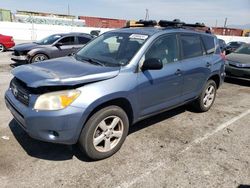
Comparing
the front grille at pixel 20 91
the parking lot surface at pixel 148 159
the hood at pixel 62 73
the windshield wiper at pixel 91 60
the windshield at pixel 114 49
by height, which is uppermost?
the windshield at pixel 114 49

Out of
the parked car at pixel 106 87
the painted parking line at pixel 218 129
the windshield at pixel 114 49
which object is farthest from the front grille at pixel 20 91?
the painted parking line at pixel 218 129

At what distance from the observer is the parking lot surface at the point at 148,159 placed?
340cm

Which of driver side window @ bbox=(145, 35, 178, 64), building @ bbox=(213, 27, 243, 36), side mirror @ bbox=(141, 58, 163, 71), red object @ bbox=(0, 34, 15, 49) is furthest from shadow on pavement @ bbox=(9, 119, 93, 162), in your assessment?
building @ bbox=(213, 27, 243, 36)

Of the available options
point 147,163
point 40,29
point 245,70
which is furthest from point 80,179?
point 40,29

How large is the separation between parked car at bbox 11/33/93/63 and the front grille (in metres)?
7.00

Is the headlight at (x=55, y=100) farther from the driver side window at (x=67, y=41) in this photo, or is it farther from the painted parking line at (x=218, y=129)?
the driver side window at (x=67, y=41)

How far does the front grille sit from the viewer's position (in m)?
3.57

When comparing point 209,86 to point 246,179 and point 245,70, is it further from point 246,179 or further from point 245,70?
point 245,70

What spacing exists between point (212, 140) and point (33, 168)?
9.58 ft

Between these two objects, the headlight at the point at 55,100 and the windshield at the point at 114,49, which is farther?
the windshield at the point at 114,49

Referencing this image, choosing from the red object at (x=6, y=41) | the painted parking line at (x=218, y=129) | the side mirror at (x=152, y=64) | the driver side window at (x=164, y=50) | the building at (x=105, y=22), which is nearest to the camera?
the side mirror at (x=152, y=64)

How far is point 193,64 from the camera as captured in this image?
529cm

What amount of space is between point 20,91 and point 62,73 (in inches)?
25.5

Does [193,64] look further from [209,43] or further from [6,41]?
[6,41]
